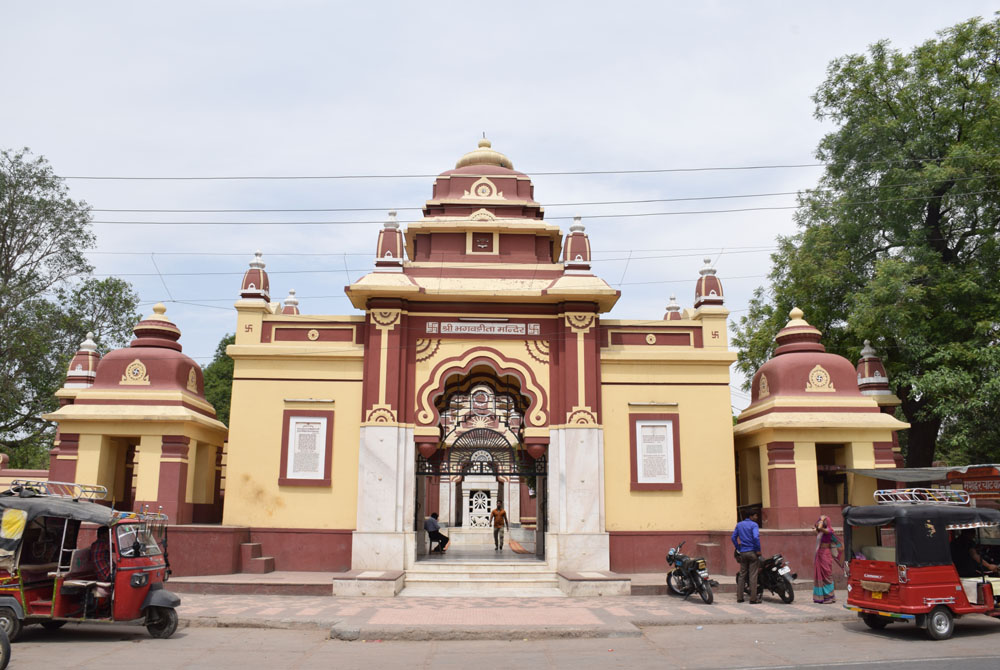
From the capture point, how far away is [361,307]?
16.6 m

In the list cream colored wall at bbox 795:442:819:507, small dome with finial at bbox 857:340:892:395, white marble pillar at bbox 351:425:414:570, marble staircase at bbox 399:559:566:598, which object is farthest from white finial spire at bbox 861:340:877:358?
white marble pillar at bbox 351:425:414:570

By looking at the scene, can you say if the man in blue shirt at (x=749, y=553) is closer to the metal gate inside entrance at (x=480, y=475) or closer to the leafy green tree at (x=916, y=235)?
the metal gate inside entrance at (x=480, y=475)

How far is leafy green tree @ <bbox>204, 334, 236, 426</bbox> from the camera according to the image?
3831 cm

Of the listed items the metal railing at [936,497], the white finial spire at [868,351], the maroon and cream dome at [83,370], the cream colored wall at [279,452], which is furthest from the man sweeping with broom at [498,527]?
the maroon and cream dome at [83,370]

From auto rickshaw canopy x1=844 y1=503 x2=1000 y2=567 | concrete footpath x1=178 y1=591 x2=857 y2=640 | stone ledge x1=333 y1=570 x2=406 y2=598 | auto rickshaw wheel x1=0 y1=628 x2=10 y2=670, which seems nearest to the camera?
auto rickshaw wheel x1=0 y1=628 x2=10 y2=670

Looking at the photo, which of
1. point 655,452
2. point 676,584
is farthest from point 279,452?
point 676,584

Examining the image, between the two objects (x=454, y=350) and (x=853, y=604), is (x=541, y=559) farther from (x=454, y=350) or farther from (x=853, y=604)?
(x=853, y=604)

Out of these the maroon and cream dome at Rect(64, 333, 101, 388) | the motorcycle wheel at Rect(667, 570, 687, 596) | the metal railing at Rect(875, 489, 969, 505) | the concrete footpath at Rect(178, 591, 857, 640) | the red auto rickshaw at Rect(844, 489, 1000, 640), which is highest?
the maroon and cream dome at Rect(64, 333, 101, 388)

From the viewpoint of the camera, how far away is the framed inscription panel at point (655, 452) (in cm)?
1609

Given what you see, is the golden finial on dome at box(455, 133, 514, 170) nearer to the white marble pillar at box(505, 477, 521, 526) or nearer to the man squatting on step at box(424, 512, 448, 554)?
the man squatting on step at box(424, 512, 448, 554)

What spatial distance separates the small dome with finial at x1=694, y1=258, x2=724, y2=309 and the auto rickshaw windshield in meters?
11.7

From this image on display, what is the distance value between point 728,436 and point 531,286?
5.19m

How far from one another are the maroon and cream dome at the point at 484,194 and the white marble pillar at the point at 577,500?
5.64m

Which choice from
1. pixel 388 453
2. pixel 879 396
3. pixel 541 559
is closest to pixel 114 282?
pixel 388 453
